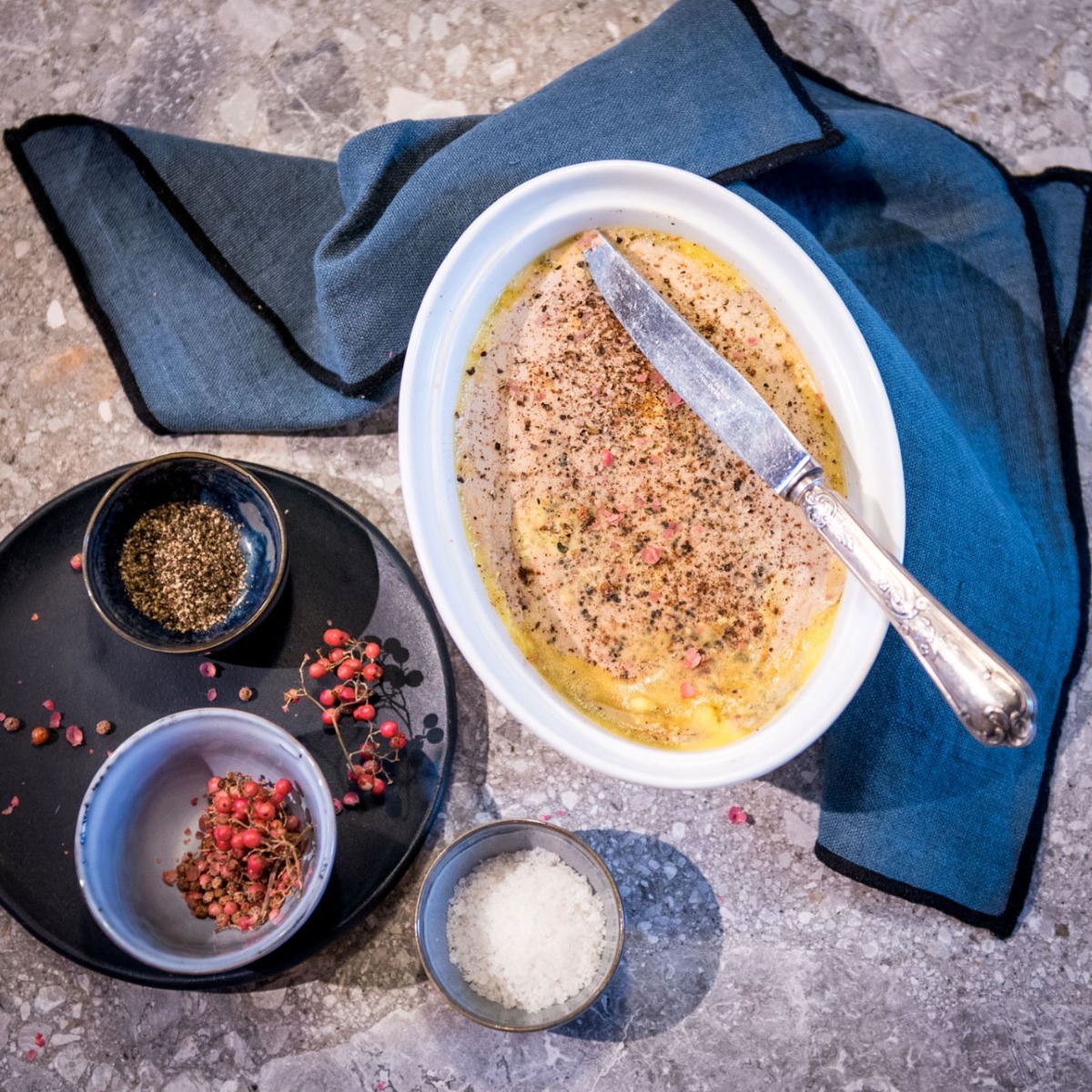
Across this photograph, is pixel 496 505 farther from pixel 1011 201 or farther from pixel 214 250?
pixel 1011 201

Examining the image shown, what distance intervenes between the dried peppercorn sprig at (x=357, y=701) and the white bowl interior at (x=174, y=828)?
0.07m

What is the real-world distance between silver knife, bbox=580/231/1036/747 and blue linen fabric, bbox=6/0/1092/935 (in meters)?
0.21

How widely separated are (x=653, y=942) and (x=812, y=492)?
0.62m

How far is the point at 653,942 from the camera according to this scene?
1.22 meters

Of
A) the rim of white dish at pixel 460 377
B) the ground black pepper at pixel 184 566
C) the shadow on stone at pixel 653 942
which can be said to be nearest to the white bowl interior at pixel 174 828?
the ground black pepper at pixel 184 566

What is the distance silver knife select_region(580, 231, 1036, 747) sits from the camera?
2.78 feet

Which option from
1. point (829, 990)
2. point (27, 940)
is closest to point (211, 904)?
point (27, 940)

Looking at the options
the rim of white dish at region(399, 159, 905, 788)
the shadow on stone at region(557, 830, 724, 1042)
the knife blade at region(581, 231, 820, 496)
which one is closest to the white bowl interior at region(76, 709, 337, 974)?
the rim of white dish at region(399, 159, 905, 788)

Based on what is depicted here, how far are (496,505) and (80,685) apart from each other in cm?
54

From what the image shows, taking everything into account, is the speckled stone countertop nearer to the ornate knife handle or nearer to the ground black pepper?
the ground black pepper

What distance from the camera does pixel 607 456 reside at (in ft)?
3.57

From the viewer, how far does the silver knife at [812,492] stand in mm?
849

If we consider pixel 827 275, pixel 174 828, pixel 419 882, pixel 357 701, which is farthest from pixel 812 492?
pixel 174 828

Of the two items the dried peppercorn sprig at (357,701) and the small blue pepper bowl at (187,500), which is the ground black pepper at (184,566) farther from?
the dried peppercorn sprig at (357,701)
